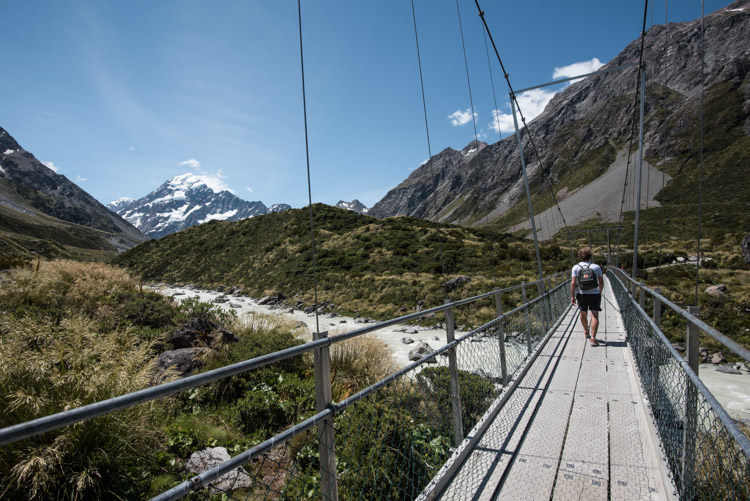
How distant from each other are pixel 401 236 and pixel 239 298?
47.3ft

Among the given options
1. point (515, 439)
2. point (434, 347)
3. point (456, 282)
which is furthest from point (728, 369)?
point (515, 439)

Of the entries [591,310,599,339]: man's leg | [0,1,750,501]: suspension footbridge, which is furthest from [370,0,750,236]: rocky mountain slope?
[0,1,750,501]: suspension footbridge

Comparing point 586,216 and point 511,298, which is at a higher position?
point 586,216

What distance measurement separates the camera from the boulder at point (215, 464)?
3123 millimetres

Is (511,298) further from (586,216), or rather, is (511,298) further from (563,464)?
(586,216)

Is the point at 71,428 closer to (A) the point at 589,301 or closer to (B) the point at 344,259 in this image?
(A) the point at 589,301

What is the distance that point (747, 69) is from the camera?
111562 millimetres

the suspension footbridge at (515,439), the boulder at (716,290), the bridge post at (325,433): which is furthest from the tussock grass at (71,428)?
the boulder at (716,290)

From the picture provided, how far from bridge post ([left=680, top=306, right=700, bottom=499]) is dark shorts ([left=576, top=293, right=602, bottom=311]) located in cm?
479

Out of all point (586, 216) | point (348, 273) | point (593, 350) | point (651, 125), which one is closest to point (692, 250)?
point (348, 273)

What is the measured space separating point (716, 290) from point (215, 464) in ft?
76.0

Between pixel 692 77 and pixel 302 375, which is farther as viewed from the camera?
pixel 692 77

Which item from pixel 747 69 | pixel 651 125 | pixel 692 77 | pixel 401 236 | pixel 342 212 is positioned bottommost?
pixel 401 236

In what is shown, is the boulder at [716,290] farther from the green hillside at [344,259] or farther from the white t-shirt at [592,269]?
the white t-shirt at [592,269]
